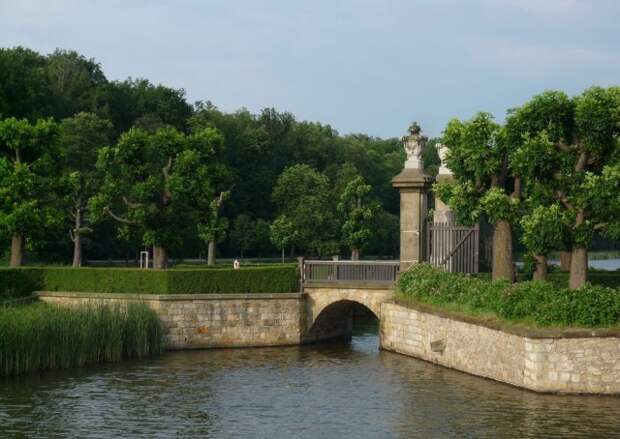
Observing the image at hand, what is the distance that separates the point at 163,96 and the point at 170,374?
51.4m

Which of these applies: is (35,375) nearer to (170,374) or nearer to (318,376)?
(170,374)

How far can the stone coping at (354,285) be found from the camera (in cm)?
3634

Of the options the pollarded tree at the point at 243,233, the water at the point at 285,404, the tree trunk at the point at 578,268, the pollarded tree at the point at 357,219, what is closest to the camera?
the water at the point at 285,404

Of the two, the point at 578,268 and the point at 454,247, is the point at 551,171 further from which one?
the point at 454,247

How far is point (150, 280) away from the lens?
3606 cm

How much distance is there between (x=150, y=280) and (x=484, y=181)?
498 inches

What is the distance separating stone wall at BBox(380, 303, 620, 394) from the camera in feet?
82.4

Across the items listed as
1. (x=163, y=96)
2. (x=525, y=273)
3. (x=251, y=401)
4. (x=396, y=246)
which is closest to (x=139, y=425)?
(x=251, y=401)

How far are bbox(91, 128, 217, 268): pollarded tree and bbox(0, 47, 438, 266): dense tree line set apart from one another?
57mm

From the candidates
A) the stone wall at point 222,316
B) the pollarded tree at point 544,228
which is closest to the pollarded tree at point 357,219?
the stone wall at point 222,316

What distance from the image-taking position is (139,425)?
74.8 feet

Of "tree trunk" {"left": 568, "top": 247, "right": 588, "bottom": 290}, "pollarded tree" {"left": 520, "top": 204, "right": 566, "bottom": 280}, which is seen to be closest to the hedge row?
"pollarded tree" {"left": 520, "top": 204, "right": 566, "bottom": 280}

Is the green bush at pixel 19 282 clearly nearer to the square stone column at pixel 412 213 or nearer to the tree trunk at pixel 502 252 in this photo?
the square stone column at pixel 412 213

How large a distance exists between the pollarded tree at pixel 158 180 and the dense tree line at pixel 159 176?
6cm
